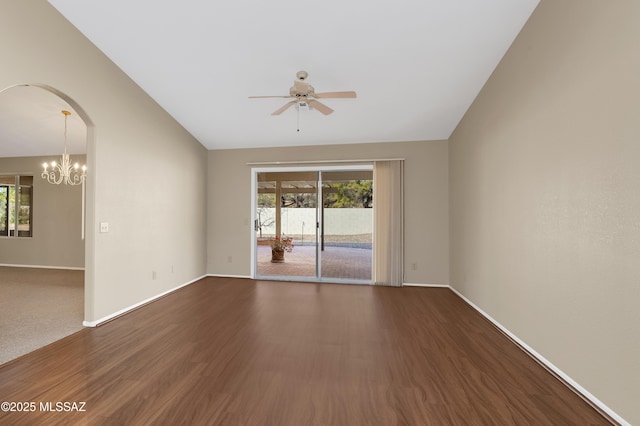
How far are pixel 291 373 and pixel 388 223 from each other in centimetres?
335

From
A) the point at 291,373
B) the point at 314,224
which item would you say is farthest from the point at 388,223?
the point at 291,373

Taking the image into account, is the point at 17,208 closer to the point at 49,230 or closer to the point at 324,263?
the point at 49,230

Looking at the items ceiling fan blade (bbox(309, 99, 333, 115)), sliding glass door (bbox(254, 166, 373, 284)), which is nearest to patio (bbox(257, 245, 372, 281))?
sliding glass door (bbox(254, 166, 373, 284))

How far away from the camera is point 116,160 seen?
336 centimetres

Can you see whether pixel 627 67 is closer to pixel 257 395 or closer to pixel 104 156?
pixel 257 395

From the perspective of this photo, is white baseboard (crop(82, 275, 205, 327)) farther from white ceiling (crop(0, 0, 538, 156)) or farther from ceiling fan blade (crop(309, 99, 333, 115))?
ceiling fan blade (crop(309, 99, 333, 115))

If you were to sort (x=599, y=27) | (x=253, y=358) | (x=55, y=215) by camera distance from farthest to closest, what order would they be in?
1. (x=55, y=215)
2. (x=253, y=358)
3. (x=599, y=27)

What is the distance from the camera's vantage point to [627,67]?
1.59m

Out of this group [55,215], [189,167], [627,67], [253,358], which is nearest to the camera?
[627,67]

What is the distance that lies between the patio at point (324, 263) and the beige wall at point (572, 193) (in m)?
2.49

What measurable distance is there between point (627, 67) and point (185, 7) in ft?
11.2

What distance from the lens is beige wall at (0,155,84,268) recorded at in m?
6.05

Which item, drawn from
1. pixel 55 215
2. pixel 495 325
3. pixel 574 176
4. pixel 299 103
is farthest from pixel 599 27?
pixel 55 215

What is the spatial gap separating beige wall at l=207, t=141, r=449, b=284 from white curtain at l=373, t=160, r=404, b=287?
143 millimetres
